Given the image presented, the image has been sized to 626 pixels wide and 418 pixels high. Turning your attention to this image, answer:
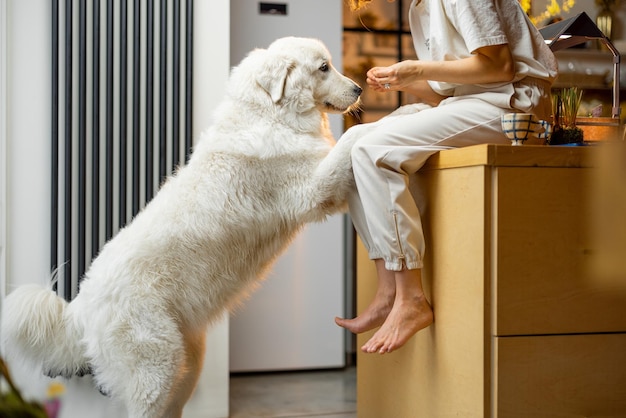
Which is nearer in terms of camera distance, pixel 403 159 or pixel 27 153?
pixel 403 159

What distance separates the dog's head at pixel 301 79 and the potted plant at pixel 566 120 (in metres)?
0.63

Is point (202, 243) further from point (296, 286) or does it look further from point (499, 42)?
point (296, 286)

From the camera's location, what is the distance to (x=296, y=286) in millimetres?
3658

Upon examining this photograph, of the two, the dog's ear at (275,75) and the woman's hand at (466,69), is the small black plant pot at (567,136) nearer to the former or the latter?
the woman's hand at (466,69)

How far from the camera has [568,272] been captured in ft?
5.32

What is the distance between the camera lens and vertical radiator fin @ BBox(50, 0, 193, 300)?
2.79 meters

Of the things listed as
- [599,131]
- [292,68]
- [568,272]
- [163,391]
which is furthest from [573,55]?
[163,391]

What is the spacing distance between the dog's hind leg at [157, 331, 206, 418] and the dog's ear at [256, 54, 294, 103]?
0.81 meters

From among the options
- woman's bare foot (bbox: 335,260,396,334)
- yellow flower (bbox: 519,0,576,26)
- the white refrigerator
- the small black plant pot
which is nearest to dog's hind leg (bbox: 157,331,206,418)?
woman's bare foot (bbox: 335,260,396,334)

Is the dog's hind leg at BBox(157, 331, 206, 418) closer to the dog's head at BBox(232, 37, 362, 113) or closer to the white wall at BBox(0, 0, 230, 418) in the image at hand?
the white wall at BBox(0, 0, 230, 418)

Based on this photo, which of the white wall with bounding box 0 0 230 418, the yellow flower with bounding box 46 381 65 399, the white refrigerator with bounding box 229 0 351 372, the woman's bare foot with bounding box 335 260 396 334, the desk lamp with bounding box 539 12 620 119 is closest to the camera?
the yellow flower with bounding box 46 381 65 399

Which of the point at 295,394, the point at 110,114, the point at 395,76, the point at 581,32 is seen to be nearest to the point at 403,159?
the point at 395,76

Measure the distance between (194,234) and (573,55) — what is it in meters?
2.68

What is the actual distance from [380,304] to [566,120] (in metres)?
0.82
